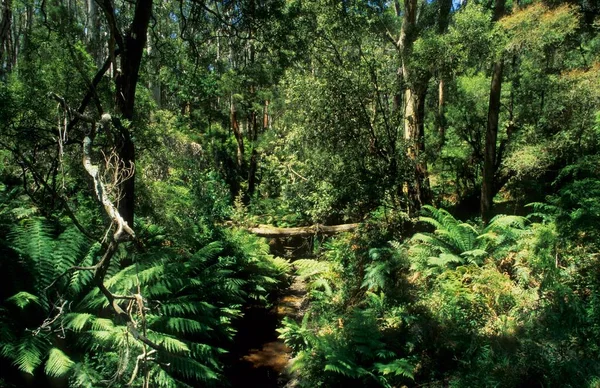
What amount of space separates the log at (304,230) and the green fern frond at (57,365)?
7.00 meters

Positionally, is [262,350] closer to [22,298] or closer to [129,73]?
[22,298]

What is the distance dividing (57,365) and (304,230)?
768cm

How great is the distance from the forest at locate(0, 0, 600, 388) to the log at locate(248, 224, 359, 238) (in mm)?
84

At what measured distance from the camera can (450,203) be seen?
466 inches

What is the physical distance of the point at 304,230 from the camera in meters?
11.2

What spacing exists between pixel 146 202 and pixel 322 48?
15.4 ft

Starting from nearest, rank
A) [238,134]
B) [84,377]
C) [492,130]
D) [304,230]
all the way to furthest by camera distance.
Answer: [84,377], [492,130], [304,230], [238,134]

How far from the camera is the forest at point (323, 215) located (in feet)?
14.9

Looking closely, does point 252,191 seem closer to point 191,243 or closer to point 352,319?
point 191,243

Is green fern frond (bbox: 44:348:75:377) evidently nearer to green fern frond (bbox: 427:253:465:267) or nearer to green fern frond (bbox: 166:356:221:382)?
green fern frond (bbox: 166:356:221:382)

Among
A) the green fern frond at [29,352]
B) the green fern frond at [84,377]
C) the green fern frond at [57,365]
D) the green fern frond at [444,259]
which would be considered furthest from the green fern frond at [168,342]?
the green fern frond at [444,259]

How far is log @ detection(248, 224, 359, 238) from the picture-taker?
10539 mm

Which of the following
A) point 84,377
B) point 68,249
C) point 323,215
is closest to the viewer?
point 84,377

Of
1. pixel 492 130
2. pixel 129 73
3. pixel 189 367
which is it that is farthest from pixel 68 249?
pixel 492 130
